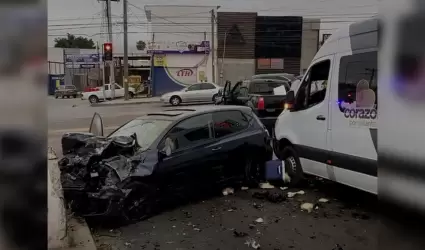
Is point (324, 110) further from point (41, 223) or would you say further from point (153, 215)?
point (41, 223)

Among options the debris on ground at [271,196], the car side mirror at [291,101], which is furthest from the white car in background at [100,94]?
the debris on ground at [271,196]

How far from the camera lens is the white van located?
17.3 ft

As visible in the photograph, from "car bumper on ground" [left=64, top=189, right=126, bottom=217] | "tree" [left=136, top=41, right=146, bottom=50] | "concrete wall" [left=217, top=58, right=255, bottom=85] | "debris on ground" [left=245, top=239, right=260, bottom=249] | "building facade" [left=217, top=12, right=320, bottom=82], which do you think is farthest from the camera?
"tree" [left=136, top=41, right=146, bottom=50]

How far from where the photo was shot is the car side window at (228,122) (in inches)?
283

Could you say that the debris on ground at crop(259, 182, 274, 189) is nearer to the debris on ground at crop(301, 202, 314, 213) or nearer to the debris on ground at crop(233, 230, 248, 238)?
the debris on ground at crop(301, 202, 314, 213)

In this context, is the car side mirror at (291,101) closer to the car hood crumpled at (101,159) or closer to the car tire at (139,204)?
the car hood crumpled at (101,159)

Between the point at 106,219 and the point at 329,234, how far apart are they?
2.74 m

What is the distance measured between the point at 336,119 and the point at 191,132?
2131mm

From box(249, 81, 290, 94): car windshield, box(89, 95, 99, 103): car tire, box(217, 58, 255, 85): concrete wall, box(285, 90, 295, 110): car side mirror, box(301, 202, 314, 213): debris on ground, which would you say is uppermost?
box(217, 58, 255, 85): concrete wall

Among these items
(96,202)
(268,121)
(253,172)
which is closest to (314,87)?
(253,172)

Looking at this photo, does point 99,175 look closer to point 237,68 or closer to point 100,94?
point 100,94

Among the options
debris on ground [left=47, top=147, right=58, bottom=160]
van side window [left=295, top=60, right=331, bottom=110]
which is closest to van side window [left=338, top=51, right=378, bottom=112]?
van side window [left=295, top=60, right=331, bottom=110]

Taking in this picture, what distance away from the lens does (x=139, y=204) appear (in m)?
5.91

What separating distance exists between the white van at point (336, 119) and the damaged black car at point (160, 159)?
2.48 feet
